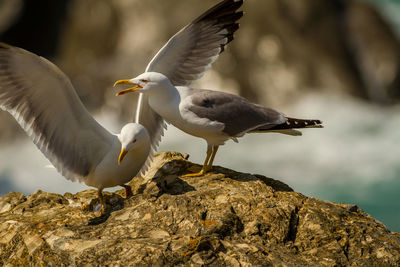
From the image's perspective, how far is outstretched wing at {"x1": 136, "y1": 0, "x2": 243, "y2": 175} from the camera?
19.3 ft

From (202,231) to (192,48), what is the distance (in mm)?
2753

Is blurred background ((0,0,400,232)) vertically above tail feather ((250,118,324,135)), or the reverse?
blurred background ((0,0,400,232))

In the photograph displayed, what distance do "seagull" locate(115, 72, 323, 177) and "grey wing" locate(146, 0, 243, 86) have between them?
95cm

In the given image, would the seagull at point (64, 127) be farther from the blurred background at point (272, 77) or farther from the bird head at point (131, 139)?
the blurred background at point (272, 77)

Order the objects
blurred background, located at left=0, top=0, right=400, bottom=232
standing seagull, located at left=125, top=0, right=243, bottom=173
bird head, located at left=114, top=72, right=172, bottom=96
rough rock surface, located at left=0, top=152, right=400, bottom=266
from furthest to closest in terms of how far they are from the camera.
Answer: blurred background, located at left=0, top=0, right=400, bottom=232
standing seagull, located at left=125, top=0, right=243, bottom=173
bird head, located at left=114, top=72, right=172, bottom=96
rough rock surface, located at left=0, top=152, right=400, bottom=266

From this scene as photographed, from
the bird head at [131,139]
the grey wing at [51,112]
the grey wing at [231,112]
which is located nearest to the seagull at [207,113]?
the grey wing at [231,112]

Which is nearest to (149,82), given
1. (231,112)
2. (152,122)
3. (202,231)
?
(231,112)

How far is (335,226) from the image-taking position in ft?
13.3

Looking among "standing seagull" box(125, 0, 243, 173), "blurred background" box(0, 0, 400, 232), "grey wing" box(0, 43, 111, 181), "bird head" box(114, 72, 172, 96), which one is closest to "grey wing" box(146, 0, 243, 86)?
"standing seagull" box(125, 0, 243, 173)

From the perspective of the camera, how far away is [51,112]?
4.84 metres

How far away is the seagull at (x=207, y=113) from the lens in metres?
4.88

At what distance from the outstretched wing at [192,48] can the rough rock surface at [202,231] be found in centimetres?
149

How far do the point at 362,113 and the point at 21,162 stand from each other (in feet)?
24.9

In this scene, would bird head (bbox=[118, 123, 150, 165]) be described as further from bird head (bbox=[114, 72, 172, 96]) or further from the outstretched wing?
the outstretched wing
